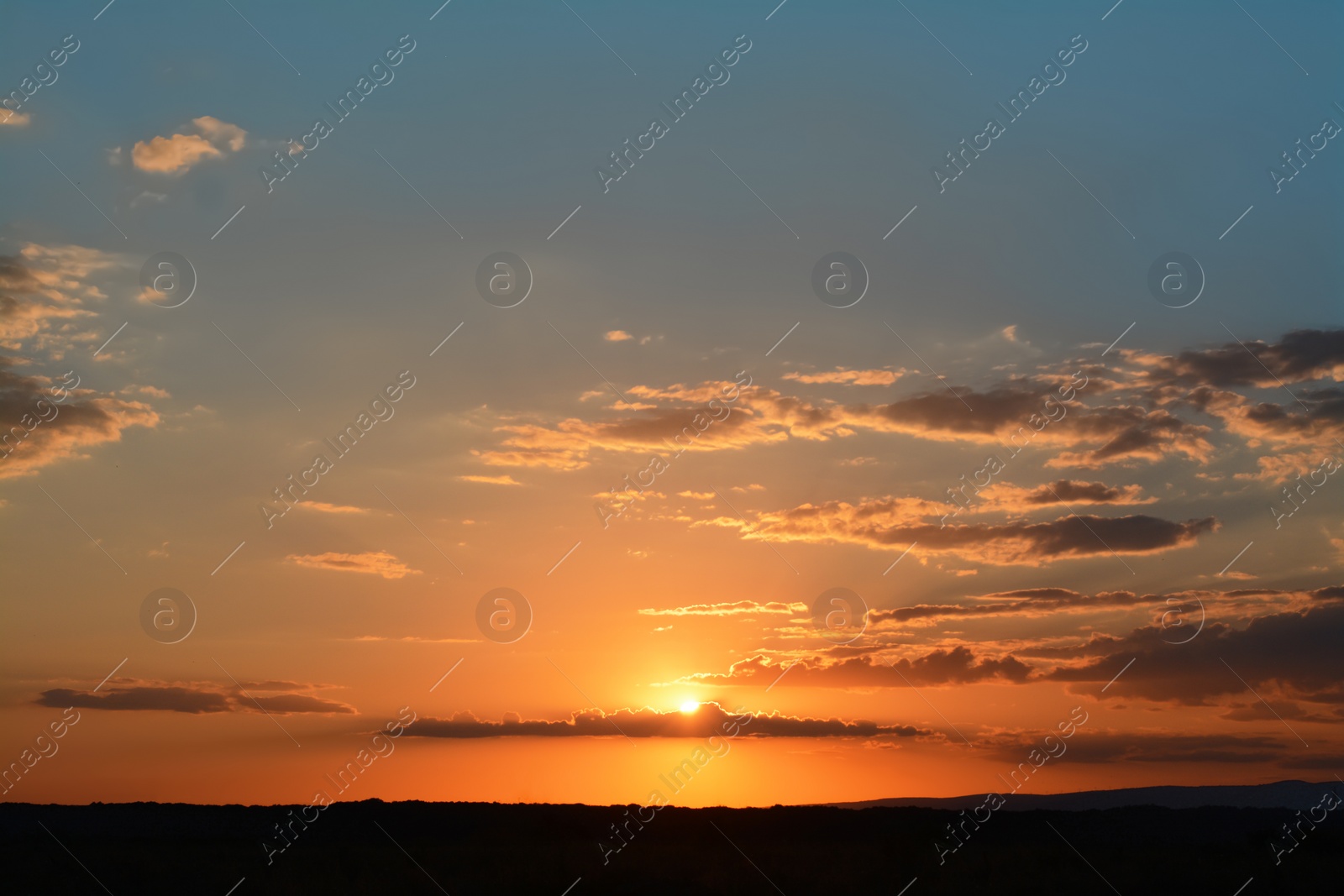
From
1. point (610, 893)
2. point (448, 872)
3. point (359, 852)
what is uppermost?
point (359, 852)

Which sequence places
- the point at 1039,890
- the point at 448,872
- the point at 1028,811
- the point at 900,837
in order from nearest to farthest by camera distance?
the point at 1039,890
the point at 448,872
the point at 900,837
the point at 1028,811

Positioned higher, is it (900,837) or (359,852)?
(359,852)

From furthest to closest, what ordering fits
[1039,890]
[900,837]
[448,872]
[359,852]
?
[900,837] < [359,852] < [448,872] < [1039,890]

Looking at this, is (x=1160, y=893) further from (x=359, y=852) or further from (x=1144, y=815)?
(x=1144, y=815)

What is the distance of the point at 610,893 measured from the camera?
85.2ft

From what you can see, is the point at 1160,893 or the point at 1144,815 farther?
the point at 1144,815

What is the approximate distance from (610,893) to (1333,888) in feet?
58.2

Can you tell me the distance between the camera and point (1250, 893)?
25.8m

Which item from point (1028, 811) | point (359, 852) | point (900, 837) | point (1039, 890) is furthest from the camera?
point (1028, 811)

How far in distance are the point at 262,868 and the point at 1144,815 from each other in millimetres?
44308

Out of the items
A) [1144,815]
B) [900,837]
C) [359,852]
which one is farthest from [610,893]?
[1144,815]

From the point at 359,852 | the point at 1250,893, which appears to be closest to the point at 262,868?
the point at 359,852

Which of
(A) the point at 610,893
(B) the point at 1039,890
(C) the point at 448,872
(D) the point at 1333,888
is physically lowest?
(D) the point at 1333,888

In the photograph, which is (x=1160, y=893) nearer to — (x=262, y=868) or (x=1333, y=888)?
(x=1333, y=888)
